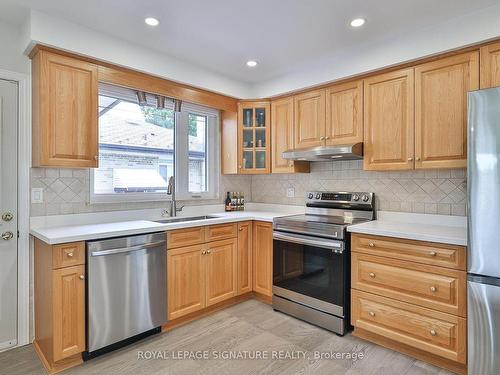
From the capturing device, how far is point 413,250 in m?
2.20

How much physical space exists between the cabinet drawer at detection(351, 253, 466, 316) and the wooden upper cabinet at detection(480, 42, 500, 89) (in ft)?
4.42

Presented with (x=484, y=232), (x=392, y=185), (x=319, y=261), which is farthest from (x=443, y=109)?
(x=319, y=261)

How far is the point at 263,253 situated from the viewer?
3266 millimetres

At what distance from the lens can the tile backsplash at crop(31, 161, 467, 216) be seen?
251 centimetres

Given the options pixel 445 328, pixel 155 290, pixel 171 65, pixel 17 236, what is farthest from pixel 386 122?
pixel 17 236

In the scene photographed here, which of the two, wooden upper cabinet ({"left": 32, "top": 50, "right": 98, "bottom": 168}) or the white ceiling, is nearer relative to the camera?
the white ceiling

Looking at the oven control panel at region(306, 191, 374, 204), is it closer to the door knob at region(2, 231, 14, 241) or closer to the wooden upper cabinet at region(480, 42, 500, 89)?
the wooden upper cabinet at region(480, 42, 500, 89)

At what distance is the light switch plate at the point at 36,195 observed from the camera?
242 cm

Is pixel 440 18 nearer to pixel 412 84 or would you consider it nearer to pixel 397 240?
pixel 412 84

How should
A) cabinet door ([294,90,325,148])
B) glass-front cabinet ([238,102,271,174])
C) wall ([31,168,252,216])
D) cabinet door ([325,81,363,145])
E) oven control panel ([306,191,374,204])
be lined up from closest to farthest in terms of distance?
wall ([31,168,252,216]) < cabinet door ([325,81,363,145]) < oven control panel ([306,191,374,204]) < cabinet door ([294,90,325,148]) < glass-front cabinet ([238,102,271,174])

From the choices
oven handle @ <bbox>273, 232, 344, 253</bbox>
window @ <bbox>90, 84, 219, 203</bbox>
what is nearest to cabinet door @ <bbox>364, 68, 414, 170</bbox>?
oven handle @ <bbox>273, 232, 344, 253</bbox>

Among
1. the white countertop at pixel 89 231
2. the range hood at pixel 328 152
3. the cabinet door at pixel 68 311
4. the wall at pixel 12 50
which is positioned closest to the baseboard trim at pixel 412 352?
the range hood at pixel 328 152

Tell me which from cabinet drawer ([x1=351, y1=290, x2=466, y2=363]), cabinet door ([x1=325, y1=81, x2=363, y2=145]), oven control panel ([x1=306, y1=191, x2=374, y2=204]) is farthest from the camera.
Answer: oven control panel ([x1=306, y1=191, x2=374, y2=204])

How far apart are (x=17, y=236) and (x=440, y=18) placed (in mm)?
3611
